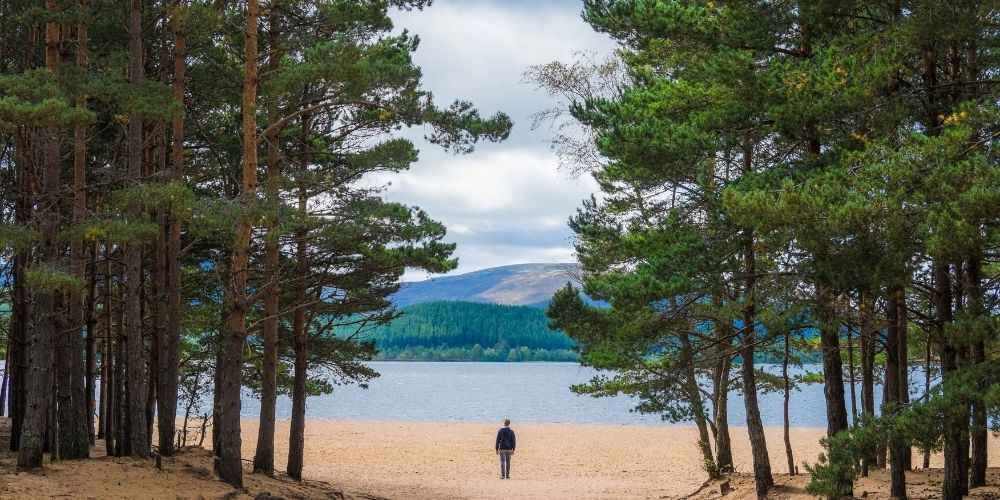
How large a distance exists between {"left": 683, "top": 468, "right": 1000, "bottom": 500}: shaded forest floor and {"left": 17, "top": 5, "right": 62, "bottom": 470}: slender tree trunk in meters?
10.1

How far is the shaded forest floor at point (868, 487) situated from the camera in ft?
40.7

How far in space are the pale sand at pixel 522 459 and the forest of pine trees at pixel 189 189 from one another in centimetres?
455

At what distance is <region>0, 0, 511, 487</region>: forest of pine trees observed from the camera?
10812 mm

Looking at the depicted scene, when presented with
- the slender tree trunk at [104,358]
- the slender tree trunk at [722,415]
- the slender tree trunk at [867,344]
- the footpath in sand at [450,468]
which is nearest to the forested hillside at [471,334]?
the footpath in sand at [450,468]

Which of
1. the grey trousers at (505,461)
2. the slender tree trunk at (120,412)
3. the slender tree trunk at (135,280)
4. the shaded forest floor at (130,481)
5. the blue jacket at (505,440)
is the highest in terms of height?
the slender tree trunk at (135,280)

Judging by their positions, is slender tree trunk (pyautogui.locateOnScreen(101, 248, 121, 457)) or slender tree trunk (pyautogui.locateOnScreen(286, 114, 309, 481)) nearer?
slender tree trunk (pyautogui.locateOnScreen(101, 248, 121, 457))

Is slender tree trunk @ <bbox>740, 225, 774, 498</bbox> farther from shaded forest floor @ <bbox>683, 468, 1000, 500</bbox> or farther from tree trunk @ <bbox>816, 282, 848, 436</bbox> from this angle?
tree trunk @ <bbox>816, 282, 848, 436</bbox>

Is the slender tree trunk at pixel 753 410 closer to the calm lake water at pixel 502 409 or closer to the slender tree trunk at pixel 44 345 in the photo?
the slender tree trunk at pixel 44 345

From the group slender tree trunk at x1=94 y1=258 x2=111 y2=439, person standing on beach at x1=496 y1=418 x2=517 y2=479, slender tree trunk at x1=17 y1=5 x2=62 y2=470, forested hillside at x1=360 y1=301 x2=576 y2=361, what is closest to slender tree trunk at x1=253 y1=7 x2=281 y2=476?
slender tree trunk at x1=94 y1=258 x2=111 y2=439

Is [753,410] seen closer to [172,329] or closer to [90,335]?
[172,329]

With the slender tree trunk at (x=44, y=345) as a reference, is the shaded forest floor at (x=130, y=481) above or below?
below

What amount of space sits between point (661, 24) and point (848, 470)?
5.85m

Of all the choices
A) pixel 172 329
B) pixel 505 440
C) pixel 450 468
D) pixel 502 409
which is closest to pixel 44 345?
pixel 172 329

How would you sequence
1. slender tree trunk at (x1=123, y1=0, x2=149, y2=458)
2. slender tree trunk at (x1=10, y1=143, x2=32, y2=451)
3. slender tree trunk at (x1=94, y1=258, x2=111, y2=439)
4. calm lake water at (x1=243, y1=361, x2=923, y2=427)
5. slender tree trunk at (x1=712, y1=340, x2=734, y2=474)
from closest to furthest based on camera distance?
1. slender tree trunk at (x1=123, y1=0, x2=149, y2=458)
2. slender tree trunk at (x1=10, y1=143, x2=32, y2=451)
3. slender tree trunk at (x1=94, y1=258, x2=111, y2=439)
4. slender tree trunk at (x1=712, y1=340, x2=734, y2=474)
5. calm lake water at (x1=243, y1=361, x2=923, y2=427)
